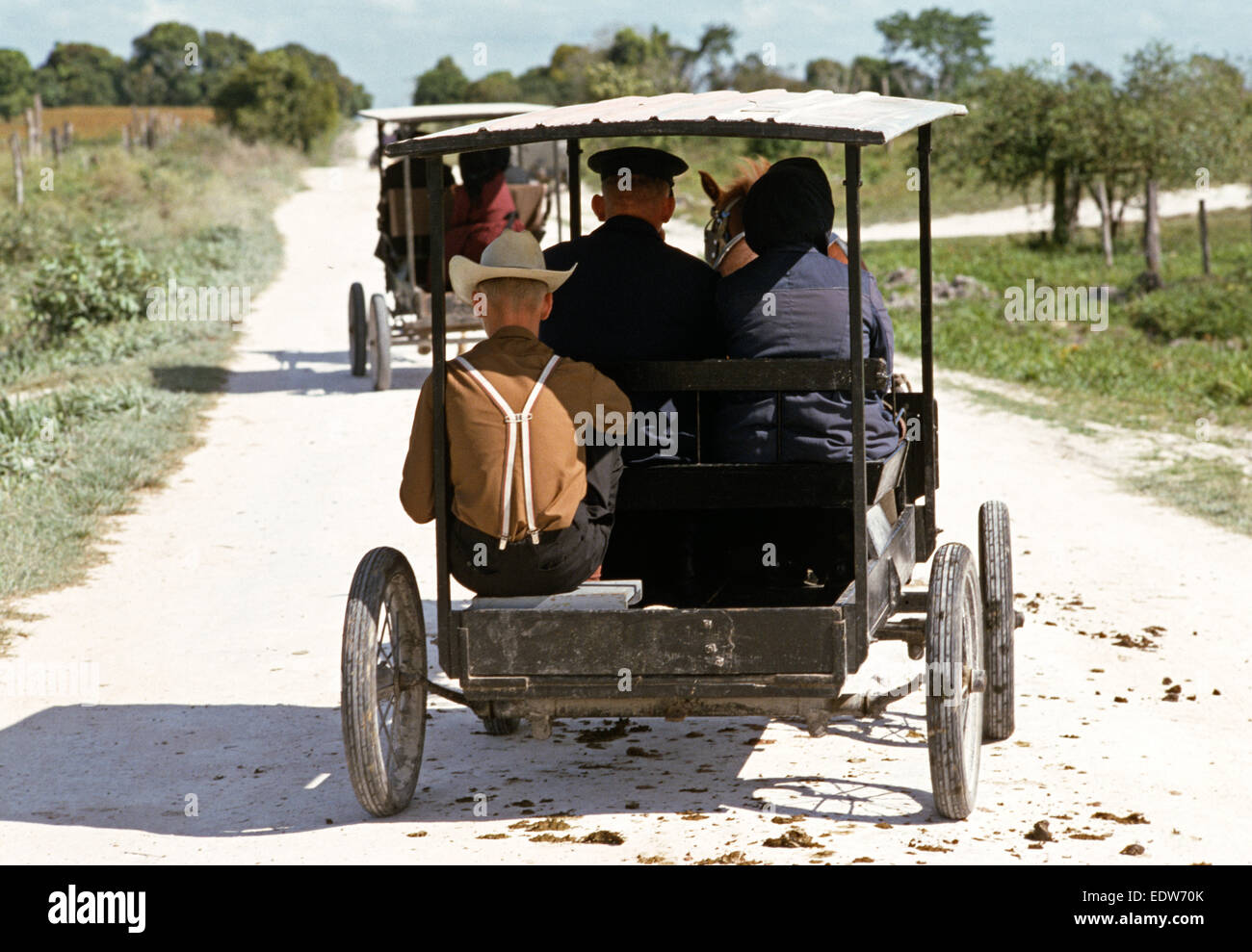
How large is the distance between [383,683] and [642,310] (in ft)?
4.75

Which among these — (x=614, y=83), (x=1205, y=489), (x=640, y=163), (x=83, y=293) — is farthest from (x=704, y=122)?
(x=614, y=83)

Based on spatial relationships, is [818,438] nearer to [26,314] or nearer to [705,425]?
[705,425]

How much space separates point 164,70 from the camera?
12069 centimetres

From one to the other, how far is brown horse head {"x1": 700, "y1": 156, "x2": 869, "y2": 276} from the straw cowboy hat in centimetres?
108

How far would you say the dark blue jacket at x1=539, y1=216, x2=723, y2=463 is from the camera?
5.09 metres

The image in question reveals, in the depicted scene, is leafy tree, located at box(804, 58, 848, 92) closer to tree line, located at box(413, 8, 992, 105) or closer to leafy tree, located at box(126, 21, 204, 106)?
tree line, located at box(413, 8, 992, 105)

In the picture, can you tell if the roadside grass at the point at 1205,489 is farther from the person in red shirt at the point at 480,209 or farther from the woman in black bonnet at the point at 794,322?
the person in red shirt at the point at 480,209

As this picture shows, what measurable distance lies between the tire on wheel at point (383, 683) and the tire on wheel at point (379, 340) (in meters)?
9.15

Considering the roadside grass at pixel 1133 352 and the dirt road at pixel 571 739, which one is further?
the roadside grass at pixel 1133 352

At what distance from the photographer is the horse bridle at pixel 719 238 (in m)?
5.82

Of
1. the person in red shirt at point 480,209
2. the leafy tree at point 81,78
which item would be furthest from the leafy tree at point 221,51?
the person in red shirt at point 480,209

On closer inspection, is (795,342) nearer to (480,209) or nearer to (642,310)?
(642,310)

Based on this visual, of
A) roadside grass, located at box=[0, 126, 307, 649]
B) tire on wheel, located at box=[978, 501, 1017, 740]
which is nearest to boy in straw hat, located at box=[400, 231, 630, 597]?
tire on wheel, located at box=[978, 501, 1017, 740]

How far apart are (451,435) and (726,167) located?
127 feet
